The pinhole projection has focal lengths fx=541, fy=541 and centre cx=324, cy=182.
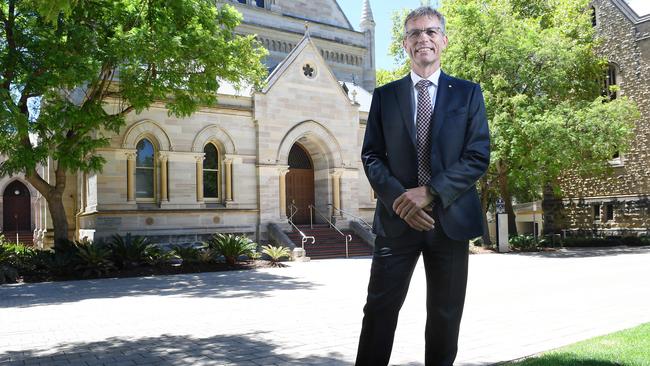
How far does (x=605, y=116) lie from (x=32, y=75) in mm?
21734

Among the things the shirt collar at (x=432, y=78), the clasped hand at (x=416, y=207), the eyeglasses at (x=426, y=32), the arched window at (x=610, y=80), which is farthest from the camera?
the arched window at (x=610, y=80)

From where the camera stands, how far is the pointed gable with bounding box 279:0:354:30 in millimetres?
A: 36250

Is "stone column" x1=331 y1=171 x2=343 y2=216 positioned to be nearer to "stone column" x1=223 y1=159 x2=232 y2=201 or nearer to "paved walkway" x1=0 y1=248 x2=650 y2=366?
"stone column" x1=223 y1=159 x2=232 y2=201

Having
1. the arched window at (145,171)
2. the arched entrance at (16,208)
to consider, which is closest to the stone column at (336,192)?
the arched window at (145,171)

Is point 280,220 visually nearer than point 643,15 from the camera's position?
Yes

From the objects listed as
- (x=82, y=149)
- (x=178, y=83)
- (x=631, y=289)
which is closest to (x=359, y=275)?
(x=631, y=289)

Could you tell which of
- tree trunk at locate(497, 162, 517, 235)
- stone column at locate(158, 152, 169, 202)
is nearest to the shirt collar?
stone column at locate(158, 152, 169, 202)

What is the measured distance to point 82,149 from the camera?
52.2 ft

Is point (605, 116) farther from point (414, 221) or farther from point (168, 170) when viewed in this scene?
point (414, 221)

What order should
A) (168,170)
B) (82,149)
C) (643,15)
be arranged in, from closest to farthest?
1. (82,149)
2. (168,170)
3. (643,15)

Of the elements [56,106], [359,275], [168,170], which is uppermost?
[56,106]

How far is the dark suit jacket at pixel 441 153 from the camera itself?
3.13 m

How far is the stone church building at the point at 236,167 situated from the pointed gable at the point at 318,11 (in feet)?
43.3

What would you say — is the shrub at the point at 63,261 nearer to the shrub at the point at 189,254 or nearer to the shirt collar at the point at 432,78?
the shrub at the point at 189,254
